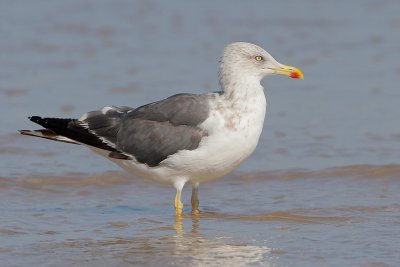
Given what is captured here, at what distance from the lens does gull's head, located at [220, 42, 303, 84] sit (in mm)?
8461

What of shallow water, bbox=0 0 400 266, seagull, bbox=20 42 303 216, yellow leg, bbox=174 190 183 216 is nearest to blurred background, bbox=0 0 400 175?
shallow water, bbox=0 0 400 266

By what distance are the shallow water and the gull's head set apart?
115 centimetres

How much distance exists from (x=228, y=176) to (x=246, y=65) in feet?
5.93

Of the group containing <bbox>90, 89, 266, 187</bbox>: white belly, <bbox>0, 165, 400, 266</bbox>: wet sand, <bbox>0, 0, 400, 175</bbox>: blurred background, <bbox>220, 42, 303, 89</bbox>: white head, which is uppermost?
<bbox>0, 0, 400, 175</bbox>: blurred background

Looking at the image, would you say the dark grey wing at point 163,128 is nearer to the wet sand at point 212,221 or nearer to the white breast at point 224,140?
the white breast at point 224,140

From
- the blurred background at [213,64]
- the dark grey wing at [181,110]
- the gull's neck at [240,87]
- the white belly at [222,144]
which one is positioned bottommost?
the white belly at [222,144]

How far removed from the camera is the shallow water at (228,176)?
7561mm

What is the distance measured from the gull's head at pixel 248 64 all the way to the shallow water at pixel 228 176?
45.4 inches

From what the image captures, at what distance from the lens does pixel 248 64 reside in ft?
27.9

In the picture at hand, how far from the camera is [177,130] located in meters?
8.29

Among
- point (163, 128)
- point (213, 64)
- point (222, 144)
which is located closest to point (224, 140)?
point (222, 144)

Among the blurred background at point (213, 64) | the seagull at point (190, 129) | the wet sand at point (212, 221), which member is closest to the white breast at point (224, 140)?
the seagull at point (190, 129)

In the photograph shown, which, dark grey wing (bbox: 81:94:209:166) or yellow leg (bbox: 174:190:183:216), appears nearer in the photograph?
dark grey wing (bbox: 81:94:209:166)

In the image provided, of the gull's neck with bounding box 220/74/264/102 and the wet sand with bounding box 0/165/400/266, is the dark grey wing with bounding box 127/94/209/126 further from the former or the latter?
the wet sand with bounding box 0/165/400/266
